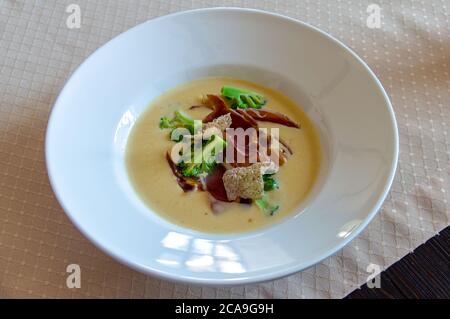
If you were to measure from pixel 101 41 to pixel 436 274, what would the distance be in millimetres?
957

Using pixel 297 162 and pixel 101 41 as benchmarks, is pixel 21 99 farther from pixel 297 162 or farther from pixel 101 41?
pixel 297 162

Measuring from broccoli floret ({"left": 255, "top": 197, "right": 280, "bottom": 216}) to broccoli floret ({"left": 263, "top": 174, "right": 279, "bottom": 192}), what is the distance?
0.02m

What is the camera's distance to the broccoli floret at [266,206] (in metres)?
0.91

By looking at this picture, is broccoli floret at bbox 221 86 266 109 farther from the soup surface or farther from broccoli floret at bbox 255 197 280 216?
broccoli floret at bbox 255 197 280 216

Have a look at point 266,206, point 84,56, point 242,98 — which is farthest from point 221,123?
point 84,56

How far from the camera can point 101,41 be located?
4.11 ft

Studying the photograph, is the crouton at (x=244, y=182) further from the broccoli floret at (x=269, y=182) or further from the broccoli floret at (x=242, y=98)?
the broccoli floret at (x=242, y=98)

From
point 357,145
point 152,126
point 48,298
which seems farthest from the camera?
point 152,126

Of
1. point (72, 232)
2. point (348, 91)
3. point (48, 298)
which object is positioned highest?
point (348, 91)

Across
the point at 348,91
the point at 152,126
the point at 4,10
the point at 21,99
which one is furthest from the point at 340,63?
the point at 4,10

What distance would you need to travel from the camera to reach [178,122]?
41.4 inches

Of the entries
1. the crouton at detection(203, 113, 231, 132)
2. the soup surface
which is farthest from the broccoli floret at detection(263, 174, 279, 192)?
the crouton at detection(203, 113, 231, 132)

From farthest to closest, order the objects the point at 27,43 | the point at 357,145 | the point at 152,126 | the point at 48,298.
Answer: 1. the point at 27,43
2. the point at 152,126
3. the point at 357,145
4. the point at 48,298

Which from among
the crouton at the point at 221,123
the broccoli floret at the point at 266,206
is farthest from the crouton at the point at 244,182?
the crouton at the point at 221,123
